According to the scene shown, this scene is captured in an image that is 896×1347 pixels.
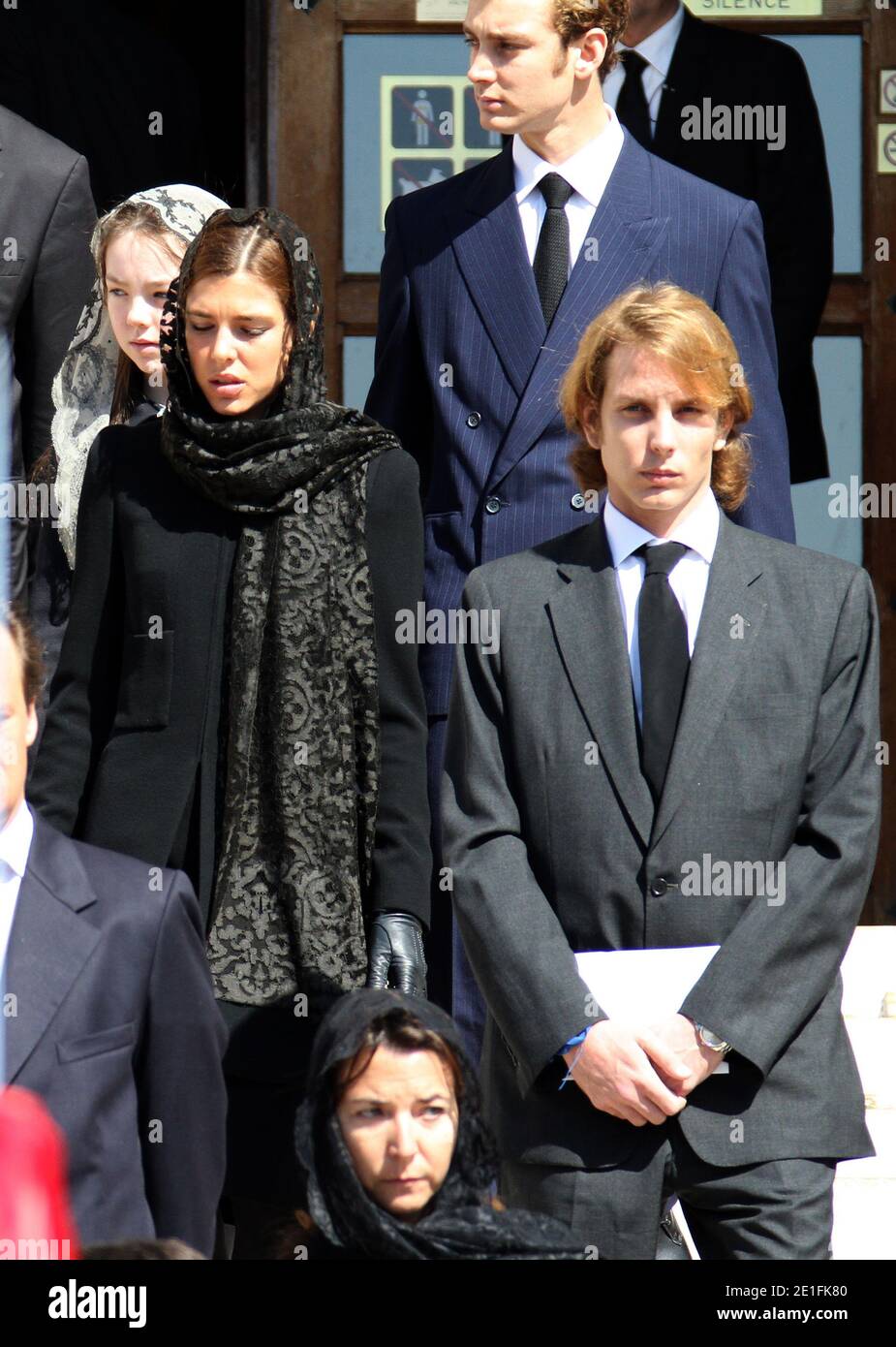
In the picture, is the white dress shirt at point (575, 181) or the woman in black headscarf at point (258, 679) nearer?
the woman in black headscarf at point (258, 679)

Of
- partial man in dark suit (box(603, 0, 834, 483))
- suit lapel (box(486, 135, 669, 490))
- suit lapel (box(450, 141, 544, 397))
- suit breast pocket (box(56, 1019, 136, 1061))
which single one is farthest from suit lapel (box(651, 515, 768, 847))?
partial man in dark suit (box(603, 0, 834, 483))

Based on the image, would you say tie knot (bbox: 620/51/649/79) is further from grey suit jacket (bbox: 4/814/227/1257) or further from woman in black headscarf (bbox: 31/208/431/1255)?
grey suit jacket (bbox: 4/814/227/1257)

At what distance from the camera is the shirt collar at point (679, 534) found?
3822mm

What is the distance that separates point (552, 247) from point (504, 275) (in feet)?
0.37

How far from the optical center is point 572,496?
4293 mm

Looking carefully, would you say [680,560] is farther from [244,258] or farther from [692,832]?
[244,258]

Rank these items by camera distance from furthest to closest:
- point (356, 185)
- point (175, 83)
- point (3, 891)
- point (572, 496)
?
1. point (175, 83)
2. point (356, 185)
3. point (572, 496)
4. point (3, 891)

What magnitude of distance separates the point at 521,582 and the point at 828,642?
1.52 ft

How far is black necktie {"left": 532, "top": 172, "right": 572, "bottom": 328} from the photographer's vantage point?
443 centimetres

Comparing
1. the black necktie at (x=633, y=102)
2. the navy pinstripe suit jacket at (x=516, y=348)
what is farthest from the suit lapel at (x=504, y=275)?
the black necktie at (x=633, y=102)

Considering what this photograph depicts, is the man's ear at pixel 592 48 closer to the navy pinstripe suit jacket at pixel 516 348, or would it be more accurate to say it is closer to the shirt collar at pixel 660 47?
the navy pinstripe suit jacket at pixel 516 348

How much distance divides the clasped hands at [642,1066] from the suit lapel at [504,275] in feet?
4.18
